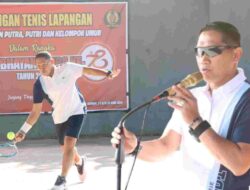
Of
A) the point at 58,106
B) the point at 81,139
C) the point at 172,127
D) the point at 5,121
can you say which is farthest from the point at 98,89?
the point at 172,127

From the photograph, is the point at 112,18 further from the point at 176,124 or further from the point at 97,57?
the point at 176,124

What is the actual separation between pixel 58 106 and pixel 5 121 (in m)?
4.61

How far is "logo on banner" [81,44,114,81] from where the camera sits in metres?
12.4

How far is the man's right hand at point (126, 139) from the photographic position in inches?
112

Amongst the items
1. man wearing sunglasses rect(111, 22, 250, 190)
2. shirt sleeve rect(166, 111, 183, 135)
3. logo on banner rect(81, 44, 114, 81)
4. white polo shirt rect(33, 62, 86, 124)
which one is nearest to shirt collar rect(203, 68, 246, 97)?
man wearing sunglasses rect(111, 22, 250, 190)

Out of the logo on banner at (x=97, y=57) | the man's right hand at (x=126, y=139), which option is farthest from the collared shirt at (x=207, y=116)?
the logo on banner at (x=97, y=57)

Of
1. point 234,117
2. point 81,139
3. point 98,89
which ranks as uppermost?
point 234,117

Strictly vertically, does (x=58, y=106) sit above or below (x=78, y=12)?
below

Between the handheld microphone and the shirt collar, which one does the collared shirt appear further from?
the handheld microphone

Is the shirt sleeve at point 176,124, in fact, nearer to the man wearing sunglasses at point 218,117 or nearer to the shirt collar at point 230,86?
the man wearing sunglasses at point 218,117

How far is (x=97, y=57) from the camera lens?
12.5 m

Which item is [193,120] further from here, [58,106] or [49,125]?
[49,125]

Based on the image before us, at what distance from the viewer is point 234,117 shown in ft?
9.06

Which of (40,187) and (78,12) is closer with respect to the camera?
(40,187)
